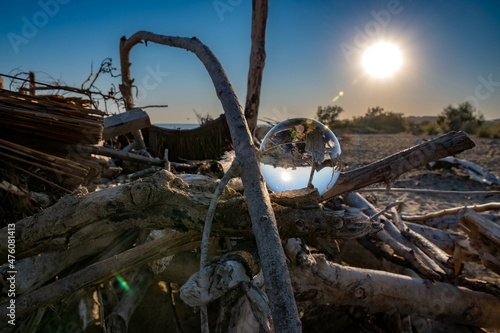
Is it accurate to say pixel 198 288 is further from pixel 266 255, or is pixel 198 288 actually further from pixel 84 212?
pixel 84 212

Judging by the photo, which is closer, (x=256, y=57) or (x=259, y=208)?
(x=259, y=208)

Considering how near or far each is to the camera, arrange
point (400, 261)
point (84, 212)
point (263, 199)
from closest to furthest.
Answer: point (263, 199) < point (84, 212) < point (400, 261)

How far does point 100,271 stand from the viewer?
1454 millimetres

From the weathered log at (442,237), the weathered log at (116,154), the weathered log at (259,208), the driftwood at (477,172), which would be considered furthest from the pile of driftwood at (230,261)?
the driftwood at (477,172)

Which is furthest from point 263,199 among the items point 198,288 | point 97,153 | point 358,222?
point 97,153

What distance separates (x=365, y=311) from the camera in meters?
1.97

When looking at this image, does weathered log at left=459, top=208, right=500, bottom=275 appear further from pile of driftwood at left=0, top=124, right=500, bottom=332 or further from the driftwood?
the driftwood

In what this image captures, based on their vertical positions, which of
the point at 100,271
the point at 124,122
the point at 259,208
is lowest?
the point at 100,271

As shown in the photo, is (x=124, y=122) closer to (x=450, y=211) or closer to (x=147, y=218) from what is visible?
(x=147, y=218)

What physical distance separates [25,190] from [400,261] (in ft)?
10.3

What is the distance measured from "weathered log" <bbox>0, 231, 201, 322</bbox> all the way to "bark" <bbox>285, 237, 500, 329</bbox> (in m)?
0.69

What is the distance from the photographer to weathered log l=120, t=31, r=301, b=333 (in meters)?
0.85

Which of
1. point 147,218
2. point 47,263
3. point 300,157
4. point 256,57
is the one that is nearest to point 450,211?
point 300,157

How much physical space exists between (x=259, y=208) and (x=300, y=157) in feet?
3.09
